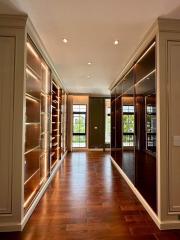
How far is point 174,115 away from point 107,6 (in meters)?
1.70

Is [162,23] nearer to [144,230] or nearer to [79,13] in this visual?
[79,13]

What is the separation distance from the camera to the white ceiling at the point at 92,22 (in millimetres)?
2381

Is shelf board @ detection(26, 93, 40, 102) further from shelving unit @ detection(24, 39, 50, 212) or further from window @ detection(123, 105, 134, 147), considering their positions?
window @ detection(123, 105, 134, 147)

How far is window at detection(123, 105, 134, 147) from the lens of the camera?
4.49 metres

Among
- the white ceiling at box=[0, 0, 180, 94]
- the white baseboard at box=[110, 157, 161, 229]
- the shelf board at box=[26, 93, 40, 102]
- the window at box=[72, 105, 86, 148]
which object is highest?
the white ceiling at box=[0, 0, 180, 94]

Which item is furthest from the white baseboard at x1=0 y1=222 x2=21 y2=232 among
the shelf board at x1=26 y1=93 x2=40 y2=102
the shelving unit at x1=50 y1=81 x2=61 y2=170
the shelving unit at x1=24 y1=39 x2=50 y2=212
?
the shelving unit at x1=50 y1=81 x2=61 y2=170

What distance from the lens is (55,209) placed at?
327 cm

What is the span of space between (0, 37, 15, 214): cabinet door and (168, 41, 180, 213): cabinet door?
2.19 m

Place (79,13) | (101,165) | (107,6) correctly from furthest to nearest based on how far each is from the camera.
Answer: (101,165), (79,13), (107,6)

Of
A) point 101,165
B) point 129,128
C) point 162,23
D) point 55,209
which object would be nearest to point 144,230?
point 55,209

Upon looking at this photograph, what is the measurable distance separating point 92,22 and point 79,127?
7561 mm

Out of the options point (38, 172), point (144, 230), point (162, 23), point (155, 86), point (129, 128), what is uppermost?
point (162, 23)

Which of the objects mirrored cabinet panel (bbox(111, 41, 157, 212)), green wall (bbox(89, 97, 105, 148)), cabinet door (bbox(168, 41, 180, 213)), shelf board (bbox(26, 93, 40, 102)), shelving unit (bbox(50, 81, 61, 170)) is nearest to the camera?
cabinet door (bbox(168, 41, 180, 213))

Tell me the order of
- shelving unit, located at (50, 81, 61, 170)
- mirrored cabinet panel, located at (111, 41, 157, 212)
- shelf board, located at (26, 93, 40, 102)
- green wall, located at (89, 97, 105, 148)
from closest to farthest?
1. shelf board, located at (26, 93, 40, 102)
2. mirrored cabinet panel, located at (111, 41, 157, 212)
3. shelving unit, located at (50, 81, 61, 170)
4. green wall, located at (89, 97, 105, 148)
